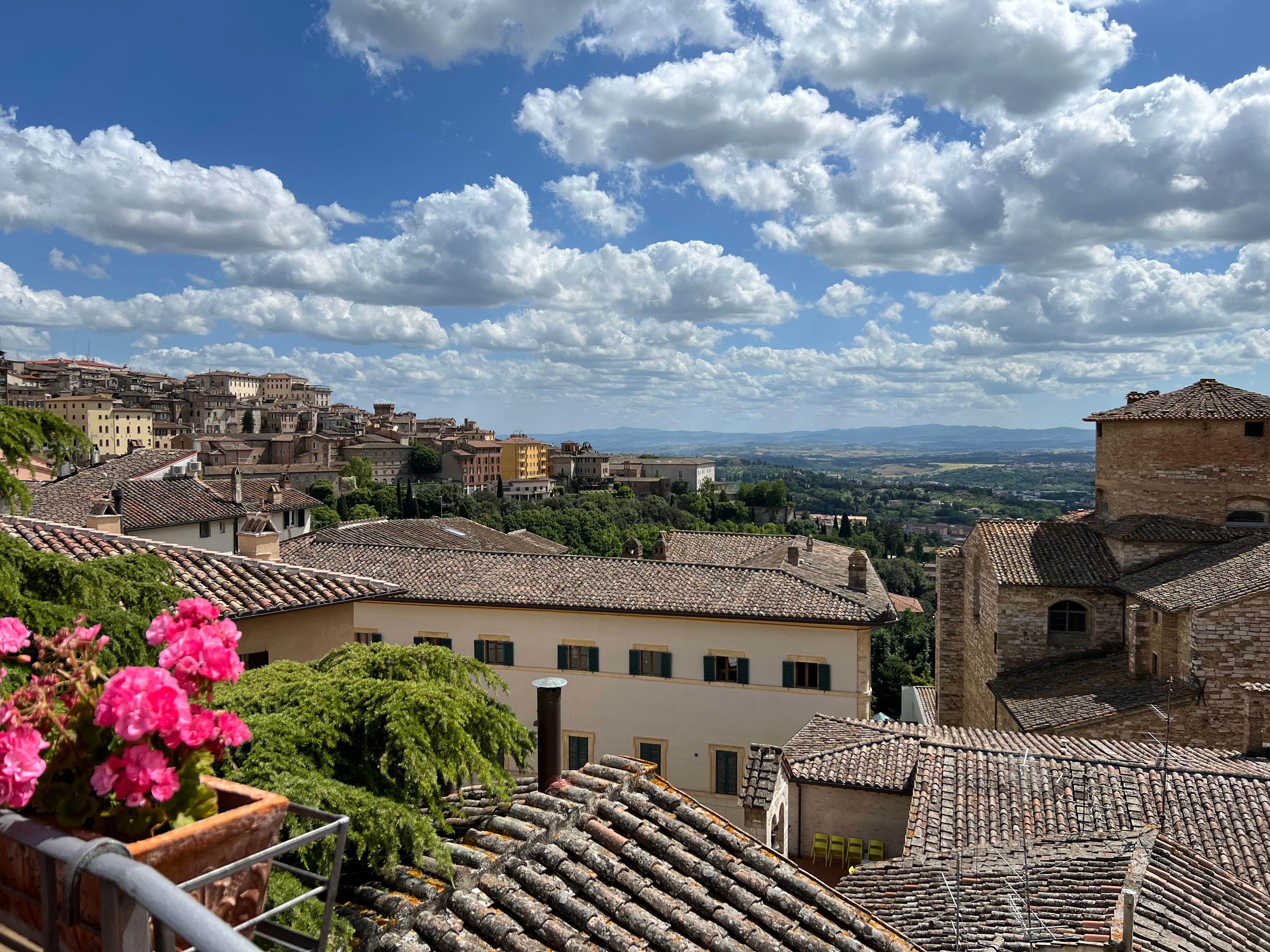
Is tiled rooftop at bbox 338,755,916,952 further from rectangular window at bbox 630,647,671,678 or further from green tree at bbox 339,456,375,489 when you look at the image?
green tree at bbox 339,456,375,489

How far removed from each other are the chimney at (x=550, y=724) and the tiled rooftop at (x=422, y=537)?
16753 mm

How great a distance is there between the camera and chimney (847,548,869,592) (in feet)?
72.4

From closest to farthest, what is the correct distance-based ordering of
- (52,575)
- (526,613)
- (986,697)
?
(52,575) → (526,613) → (986,697)

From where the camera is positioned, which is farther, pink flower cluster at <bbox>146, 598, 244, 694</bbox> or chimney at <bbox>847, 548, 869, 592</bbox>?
chimney at <bbox>847, 548, 869, 592</bbox>

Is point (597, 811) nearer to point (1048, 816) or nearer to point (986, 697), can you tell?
point (1048, 816)

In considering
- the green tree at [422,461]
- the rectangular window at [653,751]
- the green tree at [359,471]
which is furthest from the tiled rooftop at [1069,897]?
the green tree at [422,461]

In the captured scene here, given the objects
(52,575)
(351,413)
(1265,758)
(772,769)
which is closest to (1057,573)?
(1265,758)

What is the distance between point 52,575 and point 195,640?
17.5 feet

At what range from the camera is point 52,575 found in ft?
21.5

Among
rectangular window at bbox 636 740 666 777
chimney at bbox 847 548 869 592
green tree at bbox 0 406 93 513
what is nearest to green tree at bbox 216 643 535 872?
green tree at bbox 0 406 93 513

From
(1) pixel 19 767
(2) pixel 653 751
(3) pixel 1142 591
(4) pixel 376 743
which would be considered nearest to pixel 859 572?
(3) pixel 1142 591

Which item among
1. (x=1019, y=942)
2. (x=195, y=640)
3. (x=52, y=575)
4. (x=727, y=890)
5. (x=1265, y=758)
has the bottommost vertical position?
(x=1265, y=758)

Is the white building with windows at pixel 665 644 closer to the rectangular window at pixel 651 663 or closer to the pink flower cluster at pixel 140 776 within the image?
the rectangular window at pixel 651 663

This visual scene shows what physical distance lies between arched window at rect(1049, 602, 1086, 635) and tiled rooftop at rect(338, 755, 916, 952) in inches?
770
